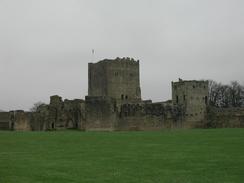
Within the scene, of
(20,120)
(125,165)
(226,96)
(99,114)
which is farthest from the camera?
(226,96)

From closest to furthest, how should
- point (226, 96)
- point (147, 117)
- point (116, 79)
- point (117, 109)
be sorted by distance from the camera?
point (117, 109), point (147, 117), point (116, 79), point (226, 96)

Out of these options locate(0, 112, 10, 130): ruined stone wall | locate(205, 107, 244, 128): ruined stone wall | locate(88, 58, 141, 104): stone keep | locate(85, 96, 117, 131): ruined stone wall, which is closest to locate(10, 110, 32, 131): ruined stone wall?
locate(0, 112, 10, 130): ruined stone wall

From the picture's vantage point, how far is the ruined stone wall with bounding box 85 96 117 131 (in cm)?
4884

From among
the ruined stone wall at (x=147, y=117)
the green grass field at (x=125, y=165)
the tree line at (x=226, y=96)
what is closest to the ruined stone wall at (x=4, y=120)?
the ruined stone wall at (x=147, y=117)

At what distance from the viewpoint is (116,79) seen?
6425 cm

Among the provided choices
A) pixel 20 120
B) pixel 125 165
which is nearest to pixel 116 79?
pixel 20 120

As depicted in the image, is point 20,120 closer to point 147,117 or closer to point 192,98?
point 147,117

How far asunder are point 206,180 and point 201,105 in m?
47.1

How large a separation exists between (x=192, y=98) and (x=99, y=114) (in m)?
13.8

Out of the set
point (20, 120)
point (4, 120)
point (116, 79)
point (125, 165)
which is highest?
point (116, 79)

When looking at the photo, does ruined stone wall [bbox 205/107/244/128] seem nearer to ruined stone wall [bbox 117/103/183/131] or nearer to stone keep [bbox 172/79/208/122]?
stone keep [bbox 172/79/208/122]

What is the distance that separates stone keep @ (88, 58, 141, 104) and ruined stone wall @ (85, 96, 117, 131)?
1341cm

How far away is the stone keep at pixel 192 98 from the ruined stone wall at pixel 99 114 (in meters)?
10.6

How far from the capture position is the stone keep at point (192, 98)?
58531 mm
